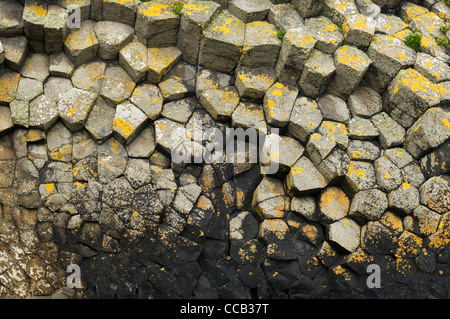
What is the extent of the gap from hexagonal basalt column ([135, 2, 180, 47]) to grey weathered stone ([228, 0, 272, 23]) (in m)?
0.80

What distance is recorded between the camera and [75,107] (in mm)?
6531

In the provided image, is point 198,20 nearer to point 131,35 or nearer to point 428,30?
point 131,35

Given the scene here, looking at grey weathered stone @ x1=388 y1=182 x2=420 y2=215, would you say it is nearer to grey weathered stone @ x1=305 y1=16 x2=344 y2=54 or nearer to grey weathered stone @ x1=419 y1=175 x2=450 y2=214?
grey weathered stone @ x1=419 y1=175 x2=450 y2=214

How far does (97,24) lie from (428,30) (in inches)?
179

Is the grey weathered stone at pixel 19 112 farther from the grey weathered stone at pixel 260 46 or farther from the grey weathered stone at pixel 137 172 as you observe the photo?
the grey weathered stone at pixel 260 46

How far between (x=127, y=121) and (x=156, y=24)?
1366 mm

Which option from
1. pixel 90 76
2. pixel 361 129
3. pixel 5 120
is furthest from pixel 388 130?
pixel 5 120

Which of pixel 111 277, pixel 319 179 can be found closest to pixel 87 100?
pixel 111 277

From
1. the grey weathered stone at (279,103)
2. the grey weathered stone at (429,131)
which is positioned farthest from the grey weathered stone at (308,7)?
the grey weathered stone at (429,131)

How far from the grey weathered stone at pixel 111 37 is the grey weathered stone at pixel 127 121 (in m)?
0.78

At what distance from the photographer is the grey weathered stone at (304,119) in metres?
6.40

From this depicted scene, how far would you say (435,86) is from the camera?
634 cm

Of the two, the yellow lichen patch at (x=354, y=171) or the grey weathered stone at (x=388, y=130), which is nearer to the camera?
the yellow lichen patch at (x=354, y=171)

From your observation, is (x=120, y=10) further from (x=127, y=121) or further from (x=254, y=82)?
(x=254, y=82)
